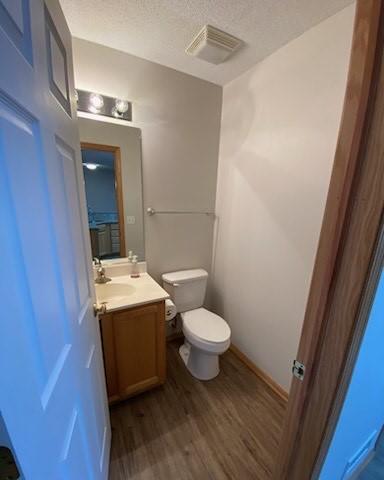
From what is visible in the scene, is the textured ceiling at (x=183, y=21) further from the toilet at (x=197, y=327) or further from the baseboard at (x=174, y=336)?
the baseboard at (x=174, y=336)

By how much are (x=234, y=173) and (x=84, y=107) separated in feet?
4.11

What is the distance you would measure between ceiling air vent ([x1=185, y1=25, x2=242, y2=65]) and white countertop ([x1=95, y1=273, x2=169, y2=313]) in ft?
5.44

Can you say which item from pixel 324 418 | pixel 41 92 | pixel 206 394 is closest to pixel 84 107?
pixel 41 92

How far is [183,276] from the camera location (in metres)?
1.95

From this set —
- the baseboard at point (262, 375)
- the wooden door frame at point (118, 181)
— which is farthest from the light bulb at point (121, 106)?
the baseboard at point (262, 375)

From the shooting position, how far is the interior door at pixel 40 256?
37 centimetres

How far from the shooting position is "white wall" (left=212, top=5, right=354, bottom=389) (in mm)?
1240

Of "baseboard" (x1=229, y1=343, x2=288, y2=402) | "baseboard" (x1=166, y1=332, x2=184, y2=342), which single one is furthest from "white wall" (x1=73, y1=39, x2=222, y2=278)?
"baseboard" (x1=229, y1=343, x2=288, y2=402)

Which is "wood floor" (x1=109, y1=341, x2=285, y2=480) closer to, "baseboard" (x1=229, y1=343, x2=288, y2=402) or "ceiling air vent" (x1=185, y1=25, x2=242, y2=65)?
"baseboard" (x1=229, y1=343, x2=288, y2=402)

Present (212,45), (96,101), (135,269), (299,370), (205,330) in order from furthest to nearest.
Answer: (135,269) → (205,330) → (96,101) → (212,45) → (299,370)

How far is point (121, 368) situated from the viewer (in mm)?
1431

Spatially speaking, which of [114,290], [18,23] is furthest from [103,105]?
[114,290]

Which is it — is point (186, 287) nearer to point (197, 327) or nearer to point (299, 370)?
point (197, 327)

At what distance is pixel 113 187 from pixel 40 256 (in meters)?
1.27
